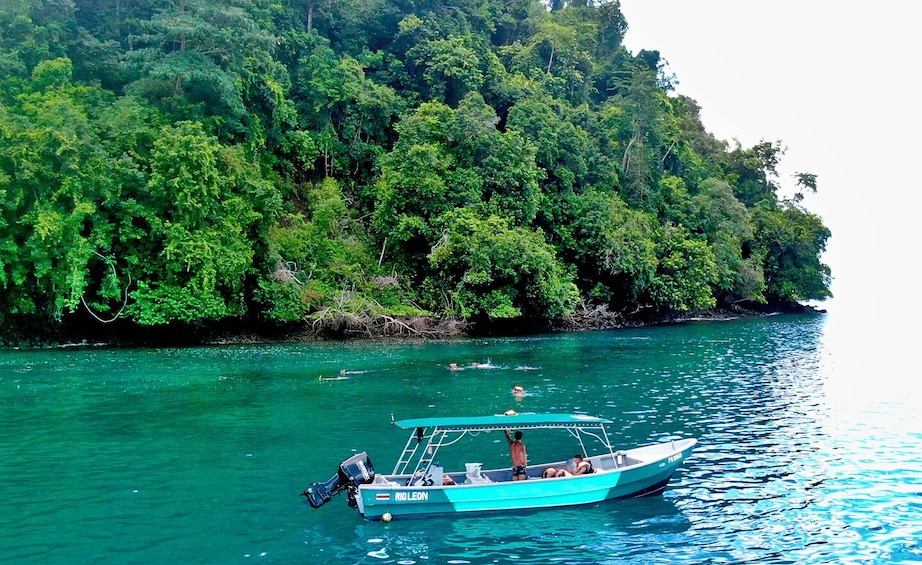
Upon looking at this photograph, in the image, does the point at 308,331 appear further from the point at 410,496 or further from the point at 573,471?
the point at 410,496

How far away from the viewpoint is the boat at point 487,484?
50.1ft

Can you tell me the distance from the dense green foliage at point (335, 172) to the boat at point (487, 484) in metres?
31.4

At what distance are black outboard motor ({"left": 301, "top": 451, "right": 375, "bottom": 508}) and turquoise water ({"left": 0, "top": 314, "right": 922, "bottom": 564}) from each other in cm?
47

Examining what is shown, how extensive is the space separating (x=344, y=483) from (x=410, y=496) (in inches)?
59.3

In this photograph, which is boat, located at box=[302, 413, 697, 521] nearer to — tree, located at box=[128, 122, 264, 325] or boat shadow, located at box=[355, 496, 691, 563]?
boat shadow, located at box=[355, 496, 691, 563]

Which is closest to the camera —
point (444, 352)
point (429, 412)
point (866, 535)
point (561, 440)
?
point (866, 535)

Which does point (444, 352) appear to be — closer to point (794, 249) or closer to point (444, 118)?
point (444, 118)

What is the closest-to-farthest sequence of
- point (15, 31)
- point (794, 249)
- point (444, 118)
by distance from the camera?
point (15, 31), point (444, 118), point (794, 249)

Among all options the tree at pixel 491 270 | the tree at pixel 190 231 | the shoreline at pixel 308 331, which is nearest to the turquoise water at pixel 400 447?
the tree at pixel 190 231

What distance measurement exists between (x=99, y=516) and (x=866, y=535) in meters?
16.5

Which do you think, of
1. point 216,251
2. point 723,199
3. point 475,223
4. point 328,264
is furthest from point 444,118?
point 723,199

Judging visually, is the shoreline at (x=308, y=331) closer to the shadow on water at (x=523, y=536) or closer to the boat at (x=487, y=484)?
the boat at (x=487, y=484)

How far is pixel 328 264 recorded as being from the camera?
177 feet

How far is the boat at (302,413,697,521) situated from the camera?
15281 mm
